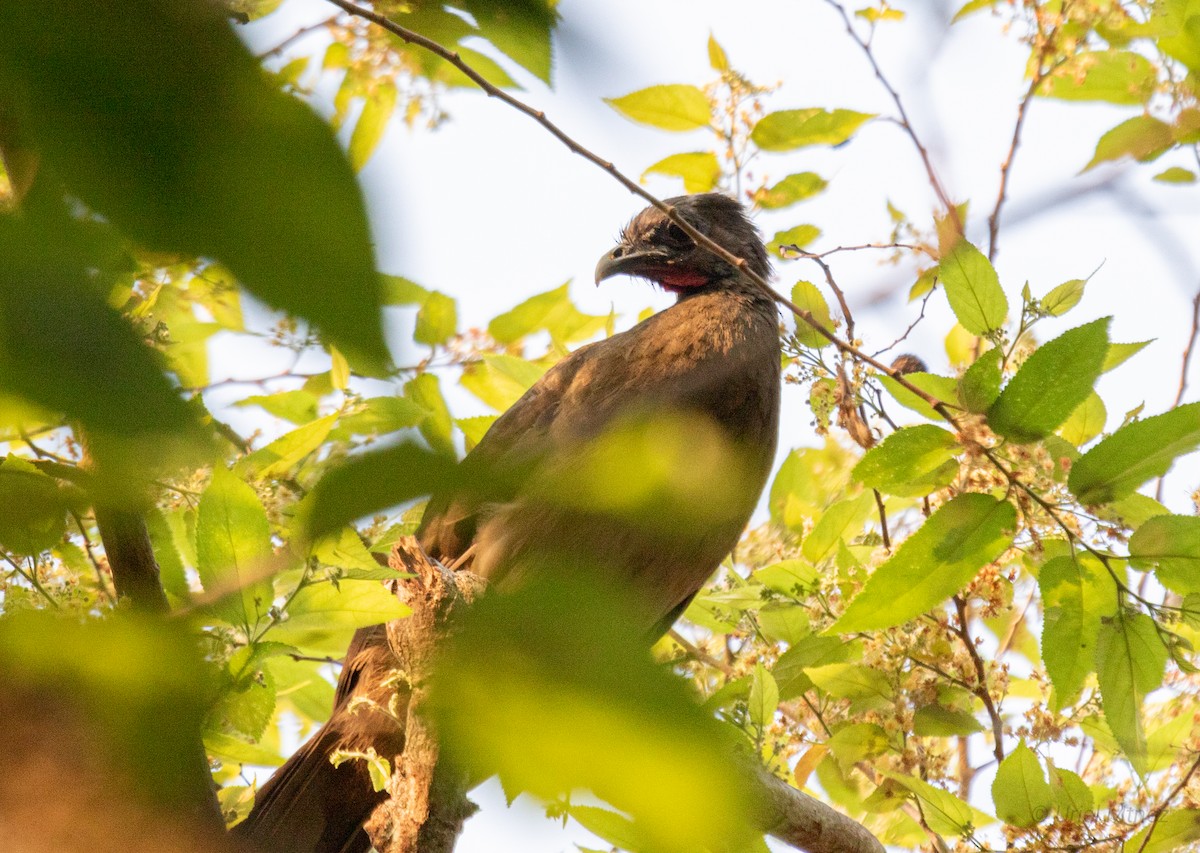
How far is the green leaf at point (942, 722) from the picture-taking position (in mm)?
3131

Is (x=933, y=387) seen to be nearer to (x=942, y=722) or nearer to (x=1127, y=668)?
(x=1127, y=668)

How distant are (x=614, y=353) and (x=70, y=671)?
10.3ft

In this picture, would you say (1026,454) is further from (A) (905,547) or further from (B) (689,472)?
(B) (689,472)

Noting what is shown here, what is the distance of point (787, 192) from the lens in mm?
A: 3326

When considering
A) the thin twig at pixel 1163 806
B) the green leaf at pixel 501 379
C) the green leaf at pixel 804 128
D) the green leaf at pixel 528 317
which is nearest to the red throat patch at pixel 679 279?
the green leaf at pixel 528 317

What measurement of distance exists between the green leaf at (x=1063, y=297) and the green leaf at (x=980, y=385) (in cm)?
62

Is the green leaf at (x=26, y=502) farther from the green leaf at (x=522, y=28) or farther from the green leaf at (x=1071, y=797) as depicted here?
the green leaf at (x=1071, y=797)

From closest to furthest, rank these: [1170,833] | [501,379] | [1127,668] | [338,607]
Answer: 1. [338,607]
2. [1127,668]
3. [1170,833]
4. [501,379]

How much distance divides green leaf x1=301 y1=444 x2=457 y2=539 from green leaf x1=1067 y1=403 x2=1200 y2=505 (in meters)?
1.97

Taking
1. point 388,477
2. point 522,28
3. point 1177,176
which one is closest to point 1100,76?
point 1177,176

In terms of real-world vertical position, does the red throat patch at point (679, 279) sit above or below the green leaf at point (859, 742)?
above

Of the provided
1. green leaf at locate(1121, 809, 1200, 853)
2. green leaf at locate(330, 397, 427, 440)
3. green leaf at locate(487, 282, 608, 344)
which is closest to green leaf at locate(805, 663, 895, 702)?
green leaf at locate(1121, 809, 1200, 853)

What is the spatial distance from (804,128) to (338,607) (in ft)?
5.77

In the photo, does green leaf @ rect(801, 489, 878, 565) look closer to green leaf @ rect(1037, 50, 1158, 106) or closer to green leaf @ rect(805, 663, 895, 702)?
green leaf @ rect(805, 663, 895, 702)
